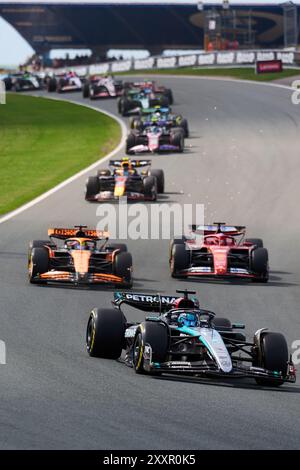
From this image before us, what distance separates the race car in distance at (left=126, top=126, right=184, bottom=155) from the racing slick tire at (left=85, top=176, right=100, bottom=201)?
10.4m

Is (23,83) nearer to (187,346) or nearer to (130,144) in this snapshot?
(130,144)

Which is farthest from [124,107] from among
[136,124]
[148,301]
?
[148,301]

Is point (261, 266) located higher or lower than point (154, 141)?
lower

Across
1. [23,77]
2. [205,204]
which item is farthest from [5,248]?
[23,77]

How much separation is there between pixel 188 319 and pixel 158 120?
107 feet

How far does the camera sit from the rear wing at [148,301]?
16812 millimetres

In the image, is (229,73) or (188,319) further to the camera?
(229,73)

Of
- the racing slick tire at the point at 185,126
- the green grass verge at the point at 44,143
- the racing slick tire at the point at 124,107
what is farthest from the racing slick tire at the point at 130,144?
the racing slick tire at the point at 124,107

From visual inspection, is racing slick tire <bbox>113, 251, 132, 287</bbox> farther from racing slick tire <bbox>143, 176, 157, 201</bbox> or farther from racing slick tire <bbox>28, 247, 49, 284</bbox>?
racing slick tire <bbox>143, 176, 157, 201</bbox>

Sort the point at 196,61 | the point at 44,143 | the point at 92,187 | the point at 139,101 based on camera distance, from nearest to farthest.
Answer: the point at 92,187 → the point at 44,143 → the point at 139,101 → the point at 196,61

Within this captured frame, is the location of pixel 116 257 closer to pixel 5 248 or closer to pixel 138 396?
pixel 5 248

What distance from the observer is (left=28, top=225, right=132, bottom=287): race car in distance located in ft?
73.0

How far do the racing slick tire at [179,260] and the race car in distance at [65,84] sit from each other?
171ft

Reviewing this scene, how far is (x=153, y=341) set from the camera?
579 inches
